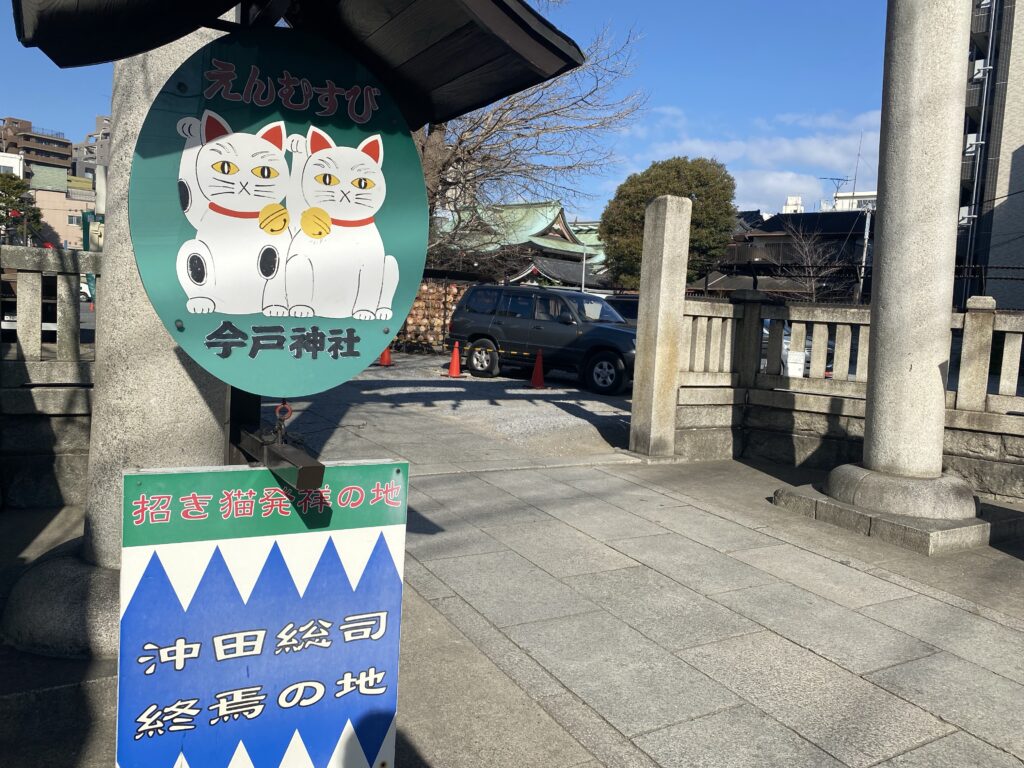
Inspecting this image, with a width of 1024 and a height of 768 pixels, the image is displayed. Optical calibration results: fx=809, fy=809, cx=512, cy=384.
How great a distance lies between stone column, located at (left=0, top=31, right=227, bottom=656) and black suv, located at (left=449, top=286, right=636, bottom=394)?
38.0 ft

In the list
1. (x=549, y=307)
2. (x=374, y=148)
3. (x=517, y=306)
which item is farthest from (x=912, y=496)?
(x=517, y=306)

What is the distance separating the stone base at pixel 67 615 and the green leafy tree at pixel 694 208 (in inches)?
1405

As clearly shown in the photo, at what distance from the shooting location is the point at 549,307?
16.4m

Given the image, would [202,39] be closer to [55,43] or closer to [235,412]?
[55,43]

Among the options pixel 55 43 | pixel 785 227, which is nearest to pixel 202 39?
pixel 55 43

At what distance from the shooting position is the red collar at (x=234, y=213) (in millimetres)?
2174

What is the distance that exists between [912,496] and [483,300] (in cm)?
1205

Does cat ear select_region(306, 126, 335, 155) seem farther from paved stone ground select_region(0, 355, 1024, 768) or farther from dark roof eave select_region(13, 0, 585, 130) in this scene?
paved stone ground select_region(0, 355, 1024, 768)

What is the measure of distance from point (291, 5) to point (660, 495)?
580 centimetres

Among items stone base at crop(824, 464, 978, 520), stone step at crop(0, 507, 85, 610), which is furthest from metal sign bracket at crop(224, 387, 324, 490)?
stone base at crop(824, 464, 978, 520)

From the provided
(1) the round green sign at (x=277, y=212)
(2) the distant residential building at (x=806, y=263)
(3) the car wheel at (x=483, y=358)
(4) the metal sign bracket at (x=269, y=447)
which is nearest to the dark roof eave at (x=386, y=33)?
(1) the round green sign at (x=277, y=212)

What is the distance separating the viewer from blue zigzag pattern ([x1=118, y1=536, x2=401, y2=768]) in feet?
6.57

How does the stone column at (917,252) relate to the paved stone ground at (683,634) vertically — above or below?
above

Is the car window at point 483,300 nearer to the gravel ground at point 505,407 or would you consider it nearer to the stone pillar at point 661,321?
the gravel ground at point 505,407
